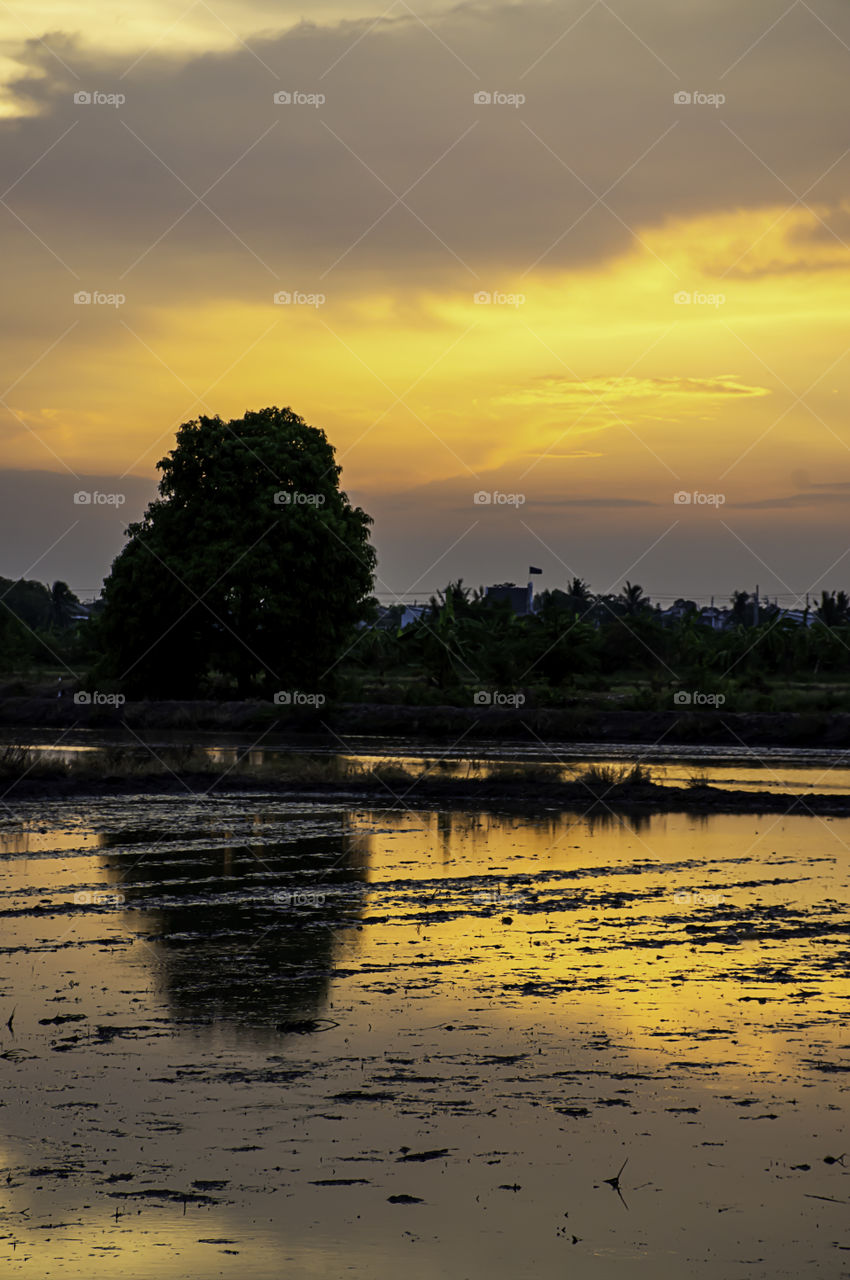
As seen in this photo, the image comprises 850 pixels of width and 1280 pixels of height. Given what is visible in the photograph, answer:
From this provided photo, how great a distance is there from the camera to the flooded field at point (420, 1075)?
638 cm

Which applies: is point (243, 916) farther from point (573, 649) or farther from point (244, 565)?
point (573, 649)

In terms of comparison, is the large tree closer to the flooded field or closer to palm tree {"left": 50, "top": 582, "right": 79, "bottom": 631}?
the flooded field

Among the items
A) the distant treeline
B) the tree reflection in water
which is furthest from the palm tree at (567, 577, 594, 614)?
the tree reflection in water

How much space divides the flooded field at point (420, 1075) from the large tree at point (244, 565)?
99.2 ft

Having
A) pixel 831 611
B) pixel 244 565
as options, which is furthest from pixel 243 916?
pixel 831 611

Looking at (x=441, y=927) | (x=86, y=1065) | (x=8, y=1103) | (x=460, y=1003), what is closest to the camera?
(x=8, y=1103)

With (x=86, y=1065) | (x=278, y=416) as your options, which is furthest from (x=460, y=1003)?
(x=278, y=416)

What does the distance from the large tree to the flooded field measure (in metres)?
30.2

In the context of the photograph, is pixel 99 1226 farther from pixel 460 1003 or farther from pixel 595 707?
pixel 595 707

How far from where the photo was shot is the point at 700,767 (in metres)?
35.8

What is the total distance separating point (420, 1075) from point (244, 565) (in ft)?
126

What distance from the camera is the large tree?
4709 centimetres

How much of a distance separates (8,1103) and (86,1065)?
0.80 m

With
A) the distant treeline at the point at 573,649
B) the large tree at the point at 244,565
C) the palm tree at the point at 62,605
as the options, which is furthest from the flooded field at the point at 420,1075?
the palm tree at the point at 62,605
